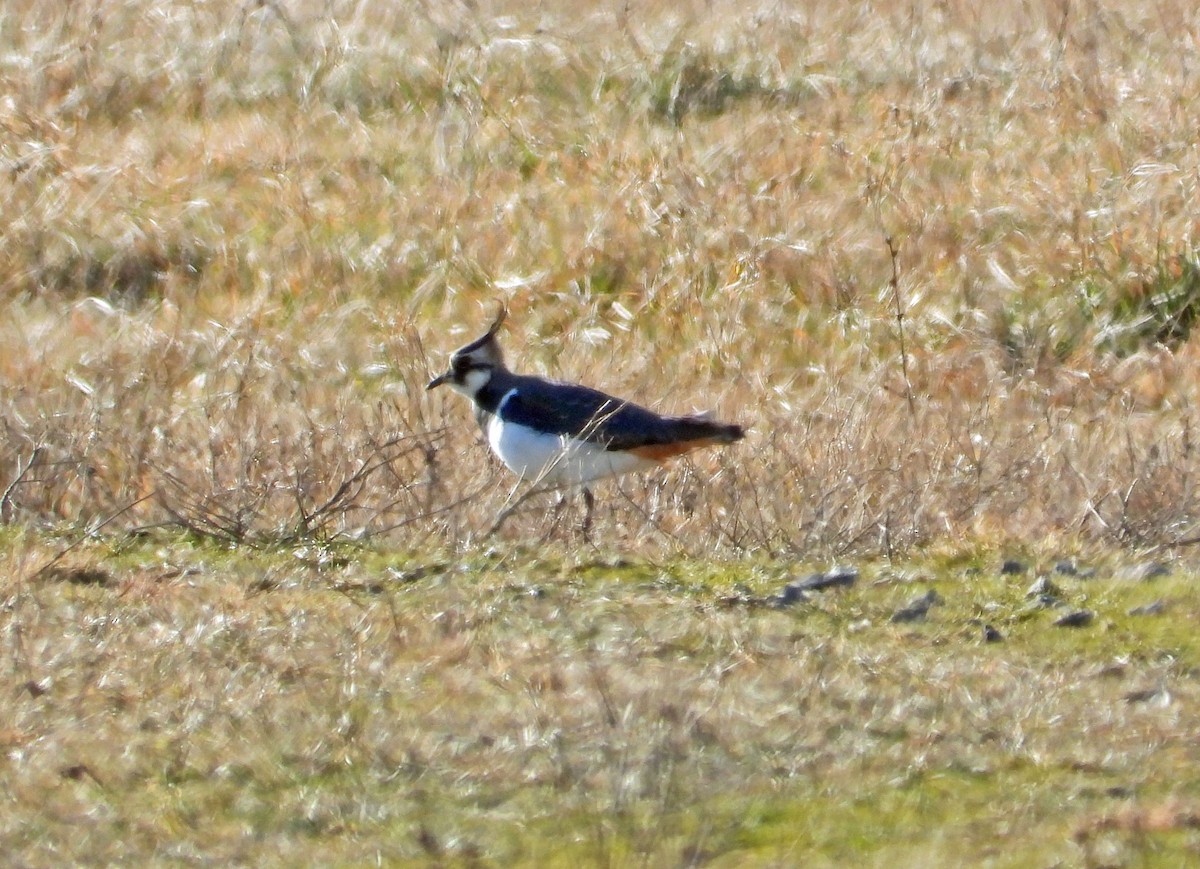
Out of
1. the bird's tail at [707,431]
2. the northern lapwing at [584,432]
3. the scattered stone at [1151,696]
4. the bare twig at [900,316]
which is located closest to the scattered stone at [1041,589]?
the scattered stone at [1151,696]

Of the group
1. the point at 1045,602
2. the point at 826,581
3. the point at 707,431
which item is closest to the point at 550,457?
the point at 707,431

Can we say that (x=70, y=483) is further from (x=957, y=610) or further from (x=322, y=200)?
(x=322, y=200)

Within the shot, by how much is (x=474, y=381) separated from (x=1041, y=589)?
3960 mm

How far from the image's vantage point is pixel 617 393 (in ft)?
34.4

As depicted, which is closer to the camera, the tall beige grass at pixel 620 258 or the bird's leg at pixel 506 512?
the bird's leg at pixel 506 512

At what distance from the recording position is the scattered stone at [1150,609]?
582 cm

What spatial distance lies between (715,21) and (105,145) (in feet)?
14.0

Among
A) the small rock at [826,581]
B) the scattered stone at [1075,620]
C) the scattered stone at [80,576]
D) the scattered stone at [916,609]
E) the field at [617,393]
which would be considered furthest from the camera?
the scattered stone at [80,576]

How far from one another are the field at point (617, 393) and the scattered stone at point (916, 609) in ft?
0.09

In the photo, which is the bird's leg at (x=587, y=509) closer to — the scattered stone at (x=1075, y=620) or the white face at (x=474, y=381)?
the white face at (x=474, y=381)

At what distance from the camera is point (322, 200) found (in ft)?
44.3

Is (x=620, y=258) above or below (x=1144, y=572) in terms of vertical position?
below

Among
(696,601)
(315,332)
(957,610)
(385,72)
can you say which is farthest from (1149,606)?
(385,72)

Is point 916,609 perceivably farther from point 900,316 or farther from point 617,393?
point 617,393
